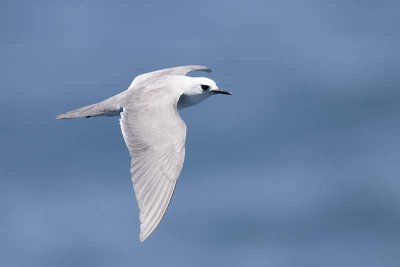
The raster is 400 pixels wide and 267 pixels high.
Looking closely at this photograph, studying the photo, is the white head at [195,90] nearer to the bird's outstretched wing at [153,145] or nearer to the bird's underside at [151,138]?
the bird's underside at [151,138]

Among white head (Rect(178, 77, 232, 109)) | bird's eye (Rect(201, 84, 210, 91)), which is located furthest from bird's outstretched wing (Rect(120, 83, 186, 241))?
bird's eye (Rect(201, 84, 210, 91))

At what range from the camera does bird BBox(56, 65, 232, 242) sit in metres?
12.4

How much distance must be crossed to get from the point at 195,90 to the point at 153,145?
2.11 meters

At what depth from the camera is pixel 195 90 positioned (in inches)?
602

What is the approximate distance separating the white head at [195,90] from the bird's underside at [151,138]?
0.31 meters

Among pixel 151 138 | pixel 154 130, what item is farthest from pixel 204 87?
pixel 151 138

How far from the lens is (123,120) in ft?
46.0

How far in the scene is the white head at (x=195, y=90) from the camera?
601 inches

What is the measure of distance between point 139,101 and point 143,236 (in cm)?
336

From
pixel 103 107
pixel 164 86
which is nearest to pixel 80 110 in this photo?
pixel 103 107

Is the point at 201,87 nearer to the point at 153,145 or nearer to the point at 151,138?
the point at 151,138

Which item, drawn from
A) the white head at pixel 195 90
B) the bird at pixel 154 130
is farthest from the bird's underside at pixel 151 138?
the white head at pixel 195 90

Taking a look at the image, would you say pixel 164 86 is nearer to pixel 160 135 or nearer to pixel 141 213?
pixel 160 135

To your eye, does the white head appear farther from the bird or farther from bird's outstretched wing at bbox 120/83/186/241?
bird's outstretched wing at bbox 120/83/186/241
